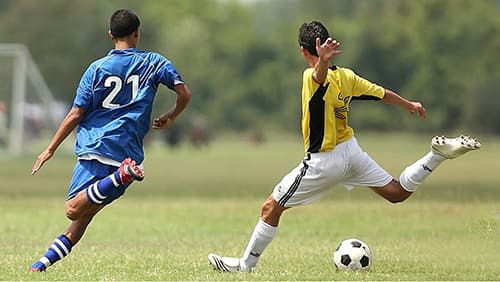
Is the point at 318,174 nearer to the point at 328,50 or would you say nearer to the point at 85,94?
the point at 328,50

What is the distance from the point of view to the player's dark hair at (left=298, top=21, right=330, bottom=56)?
8760 millimetres

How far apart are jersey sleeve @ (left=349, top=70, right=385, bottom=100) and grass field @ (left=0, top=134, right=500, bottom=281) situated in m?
1.36

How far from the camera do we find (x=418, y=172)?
938cm

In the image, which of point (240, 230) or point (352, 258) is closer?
point (352, 258)

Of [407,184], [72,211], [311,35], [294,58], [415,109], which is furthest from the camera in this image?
[294,58]

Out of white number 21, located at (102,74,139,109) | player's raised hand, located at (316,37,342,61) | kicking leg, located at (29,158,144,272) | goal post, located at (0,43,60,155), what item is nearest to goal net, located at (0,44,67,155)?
goal post, located at (0,43,60,155)

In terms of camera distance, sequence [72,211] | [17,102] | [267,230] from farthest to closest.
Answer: [17,102], [267,230], [72,211]

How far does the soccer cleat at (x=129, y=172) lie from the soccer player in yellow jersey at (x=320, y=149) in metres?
1.17

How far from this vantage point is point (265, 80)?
85.9 m

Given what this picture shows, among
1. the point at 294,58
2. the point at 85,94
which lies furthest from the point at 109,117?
the point at 294,58

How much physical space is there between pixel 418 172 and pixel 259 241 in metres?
1.40

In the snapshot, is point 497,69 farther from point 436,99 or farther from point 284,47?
point 284,47

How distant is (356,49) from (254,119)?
13.3 m

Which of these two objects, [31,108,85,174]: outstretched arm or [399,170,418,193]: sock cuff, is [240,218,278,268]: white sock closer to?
[399,170,418,193]: sock cuff
